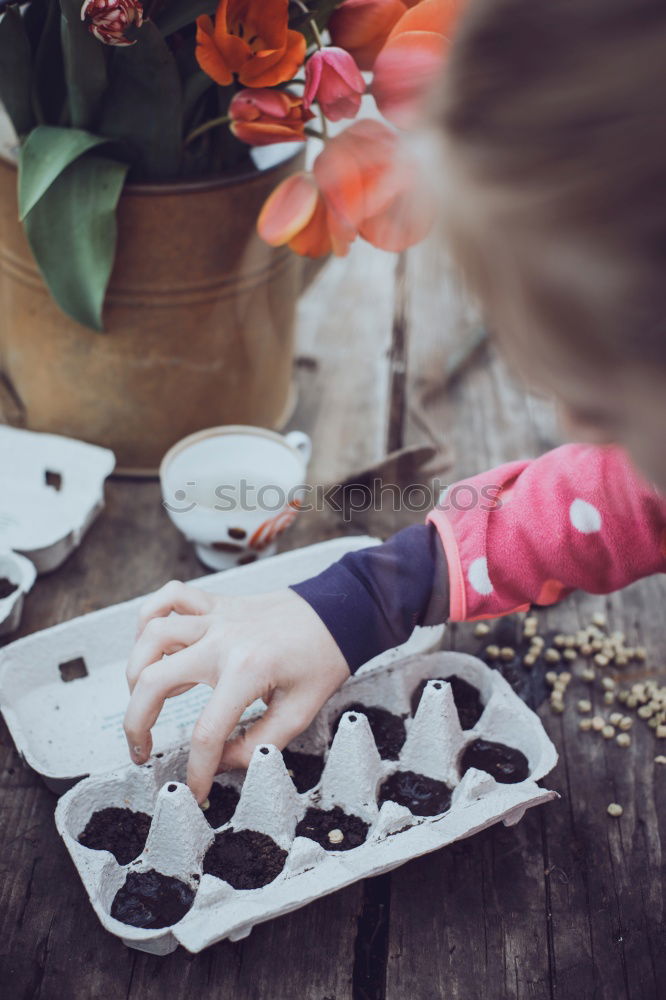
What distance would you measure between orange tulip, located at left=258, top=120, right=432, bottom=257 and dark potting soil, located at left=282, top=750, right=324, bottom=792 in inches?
15.1

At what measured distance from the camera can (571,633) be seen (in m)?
0.78

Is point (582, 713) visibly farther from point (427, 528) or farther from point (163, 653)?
point (163, 653)

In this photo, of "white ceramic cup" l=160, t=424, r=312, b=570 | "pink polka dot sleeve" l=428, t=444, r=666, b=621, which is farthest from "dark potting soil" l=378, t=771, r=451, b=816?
Answer: "white ceramic cup" l=160, t=424, r=312, b=570

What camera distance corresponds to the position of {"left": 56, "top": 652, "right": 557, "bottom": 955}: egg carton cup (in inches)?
20.5

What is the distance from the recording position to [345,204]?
27.1 inches

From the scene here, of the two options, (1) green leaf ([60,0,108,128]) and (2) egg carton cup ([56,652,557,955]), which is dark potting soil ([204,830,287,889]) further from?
(1) green leaf ([60,0,108,128])

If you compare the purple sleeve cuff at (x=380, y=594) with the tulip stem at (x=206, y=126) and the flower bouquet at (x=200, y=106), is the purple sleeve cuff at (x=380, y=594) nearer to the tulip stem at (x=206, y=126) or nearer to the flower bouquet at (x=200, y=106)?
the flower bouquet at (x=200, y=106)

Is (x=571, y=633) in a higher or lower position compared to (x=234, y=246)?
lower

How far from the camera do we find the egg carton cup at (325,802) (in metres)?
0.52

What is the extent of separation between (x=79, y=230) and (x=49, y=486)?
255 mm

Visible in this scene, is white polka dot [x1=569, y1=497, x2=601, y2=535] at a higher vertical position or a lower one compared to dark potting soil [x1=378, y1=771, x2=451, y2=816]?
higher

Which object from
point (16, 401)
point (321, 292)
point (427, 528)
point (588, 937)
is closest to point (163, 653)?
point (427, 528)

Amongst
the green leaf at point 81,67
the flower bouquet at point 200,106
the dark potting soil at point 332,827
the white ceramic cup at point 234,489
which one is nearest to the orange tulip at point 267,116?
the flower bouquet at point 200,106

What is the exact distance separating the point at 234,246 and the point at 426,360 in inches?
14.8
